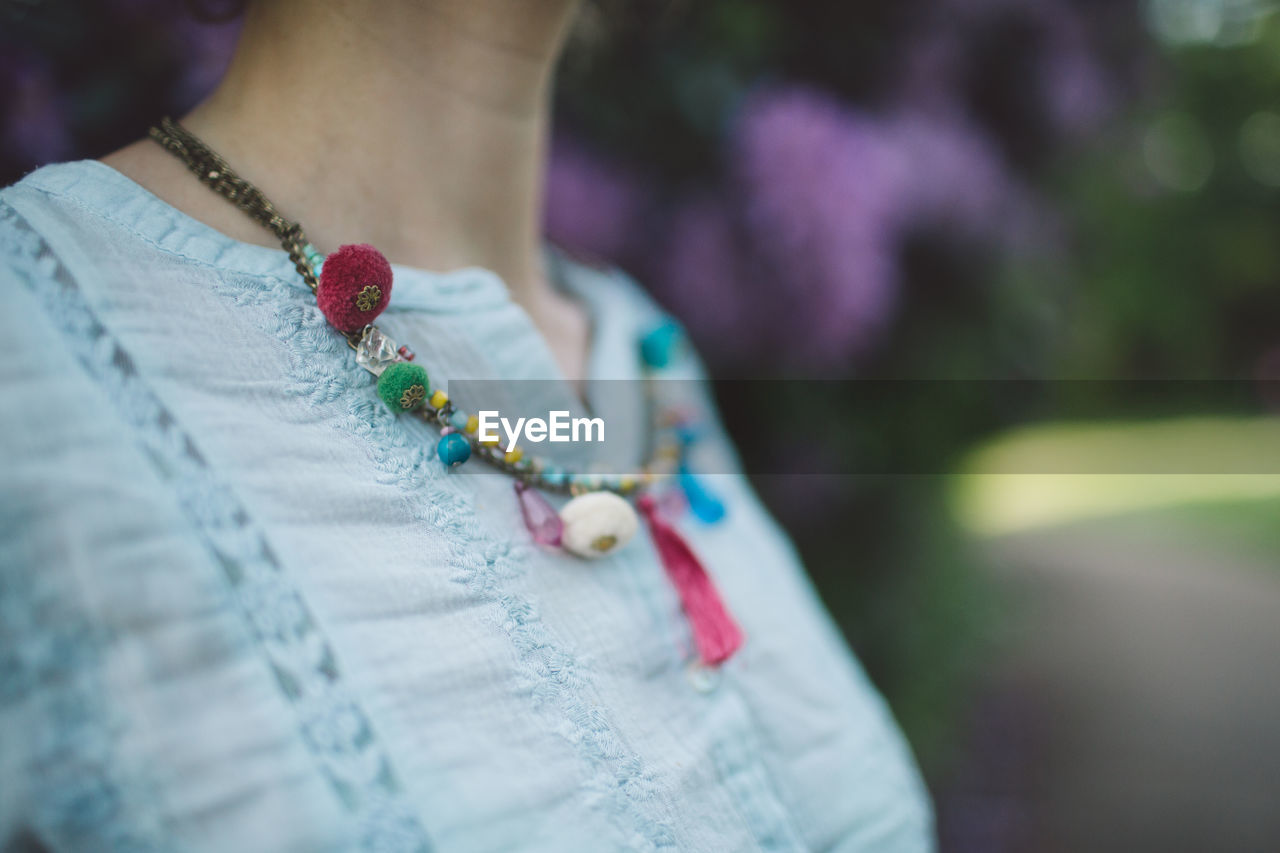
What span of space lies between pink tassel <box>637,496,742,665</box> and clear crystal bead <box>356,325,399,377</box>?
248 mm

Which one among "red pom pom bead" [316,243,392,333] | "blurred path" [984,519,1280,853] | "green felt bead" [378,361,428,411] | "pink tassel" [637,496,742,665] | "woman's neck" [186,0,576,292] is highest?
"woman's neck" [186,0,576,292]

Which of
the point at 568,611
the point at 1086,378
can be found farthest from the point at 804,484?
the point at 1086,378

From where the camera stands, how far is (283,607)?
0.38 m

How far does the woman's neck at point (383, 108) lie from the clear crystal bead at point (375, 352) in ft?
0.31

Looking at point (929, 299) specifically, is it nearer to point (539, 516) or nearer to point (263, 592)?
point (539, 516)

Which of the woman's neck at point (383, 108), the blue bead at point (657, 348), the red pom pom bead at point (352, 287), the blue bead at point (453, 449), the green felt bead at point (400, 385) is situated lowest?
the blue bead at point (657, 348)

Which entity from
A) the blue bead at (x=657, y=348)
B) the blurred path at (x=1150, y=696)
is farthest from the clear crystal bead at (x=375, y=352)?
the blurred path at (x=1150, y=696)

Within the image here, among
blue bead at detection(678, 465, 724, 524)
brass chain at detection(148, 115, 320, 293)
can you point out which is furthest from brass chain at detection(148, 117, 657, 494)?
blue bead at detection(678, 465, 724, 524)

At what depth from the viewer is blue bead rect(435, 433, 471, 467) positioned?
515 mm

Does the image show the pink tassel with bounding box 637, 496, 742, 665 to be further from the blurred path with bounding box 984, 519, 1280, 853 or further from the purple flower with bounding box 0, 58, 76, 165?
the blurred path with bounding box 984, 519, 1280, 853

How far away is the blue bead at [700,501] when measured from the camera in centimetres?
75

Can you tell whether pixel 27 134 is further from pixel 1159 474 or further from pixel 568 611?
pixel 1159 474

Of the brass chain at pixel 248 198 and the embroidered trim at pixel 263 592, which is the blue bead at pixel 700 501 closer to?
the brass chain at pixel 248 198

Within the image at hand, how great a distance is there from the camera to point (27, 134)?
83cm
